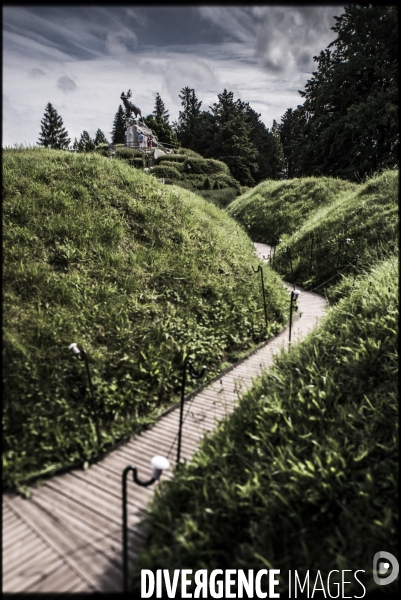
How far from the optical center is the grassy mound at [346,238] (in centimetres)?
1161

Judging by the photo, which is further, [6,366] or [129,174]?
[129,174]

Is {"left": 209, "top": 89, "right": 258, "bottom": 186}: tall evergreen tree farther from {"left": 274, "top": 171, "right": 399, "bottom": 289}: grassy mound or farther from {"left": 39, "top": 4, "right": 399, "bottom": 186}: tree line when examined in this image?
{"left": 274, "top": 171, "right": 399, "bottom": 289}: grassy mound

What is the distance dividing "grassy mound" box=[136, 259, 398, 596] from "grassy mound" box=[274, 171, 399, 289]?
643 centimetres

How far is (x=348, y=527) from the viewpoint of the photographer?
3500 millimetres

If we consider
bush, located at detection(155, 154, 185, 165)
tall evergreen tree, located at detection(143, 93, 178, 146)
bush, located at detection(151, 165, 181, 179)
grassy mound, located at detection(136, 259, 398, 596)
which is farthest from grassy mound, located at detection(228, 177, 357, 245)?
tall evergreen tree, located at detection(143, 93, 178, 146)

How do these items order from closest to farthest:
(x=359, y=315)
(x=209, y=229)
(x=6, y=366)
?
(x=6, y=366) → (x=359, y=315) → (x=209, y=229)

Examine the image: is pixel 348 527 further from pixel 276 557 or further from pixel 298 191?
pixel 298 191

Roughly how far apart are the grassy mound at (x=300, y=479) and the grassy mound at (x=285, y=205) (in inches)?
529

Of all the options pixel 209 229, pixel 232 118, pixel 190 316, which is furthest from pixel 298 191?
pixel 232 118

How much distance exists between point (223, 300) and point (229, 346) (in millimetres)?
1406

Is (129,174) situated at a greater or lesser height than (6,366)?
greater

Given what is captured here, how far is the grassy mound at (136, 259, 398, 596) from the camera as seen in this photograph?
3.46 meters

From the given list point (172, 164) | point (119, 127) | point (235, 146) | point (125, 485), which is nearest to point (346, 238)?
point (125, 485)

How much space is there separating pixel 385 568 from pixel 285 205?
19.3 m
